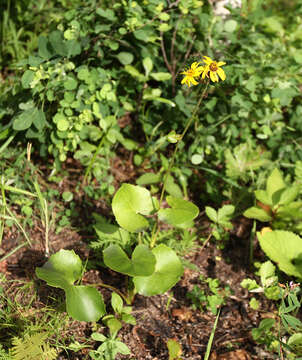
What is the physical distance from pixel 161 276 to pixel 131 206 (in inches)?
12.6

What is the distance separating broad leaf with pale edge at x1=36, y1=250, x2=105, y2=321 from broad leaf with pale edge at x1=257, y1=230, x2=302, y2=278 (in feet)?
2.79

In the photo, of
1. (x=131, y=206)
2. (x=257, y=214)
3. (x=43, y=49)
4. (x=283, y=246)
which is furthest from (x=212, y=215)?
(x=43, y=49)

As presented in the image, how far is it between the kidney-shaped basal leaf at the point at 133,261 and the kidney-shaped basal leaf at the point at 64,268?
0.43 ft

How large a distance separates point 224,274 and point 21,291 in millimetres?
983

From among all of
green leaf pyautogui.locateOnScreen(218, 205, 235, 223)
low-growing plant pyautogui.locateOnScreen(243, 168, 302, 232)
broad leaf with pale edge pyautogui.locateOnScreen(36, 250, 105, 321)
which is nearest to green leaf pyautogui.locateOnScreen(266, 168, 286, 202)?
low-growing plant pyautogui.locateOnScreen(243, 168, 302, 232)

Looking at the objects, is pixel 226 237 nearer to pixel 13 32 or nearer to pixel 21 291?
pixel 21 291

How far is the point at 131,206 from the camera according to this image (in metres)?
1.71

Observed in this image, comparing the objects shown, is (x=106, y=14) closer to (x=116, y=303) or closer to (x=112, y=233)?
(x=112, y=233)

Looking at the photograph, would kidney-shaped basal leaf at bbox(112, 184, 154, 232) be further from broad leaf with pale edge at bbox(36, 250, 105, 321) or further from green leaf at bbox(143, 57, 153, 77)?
green leaf at bbox(143, 57, 153, 77)

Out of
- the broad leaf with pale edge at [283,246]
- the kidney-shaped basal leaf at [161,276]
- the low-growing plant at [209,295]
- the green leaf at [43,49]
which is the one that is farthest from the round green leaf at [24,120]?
the broad leaf with pale edge at [283,246]

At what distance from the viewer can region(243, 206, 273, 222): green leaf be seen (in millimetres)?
2043

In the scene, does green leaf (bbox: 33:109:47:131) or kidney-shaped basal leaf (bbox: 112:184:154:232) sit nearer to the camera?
kidney-shaped basal leaf (bbox: 112:184:154:232)

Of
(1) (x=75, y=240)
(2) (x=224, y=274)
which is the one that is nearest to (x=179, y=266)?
(2) (x=224, y=274)

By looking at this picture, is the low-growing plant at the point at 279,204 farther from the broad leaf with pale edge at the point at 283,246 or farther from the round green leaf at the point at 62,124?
the round green leaf at the point at 62,124
